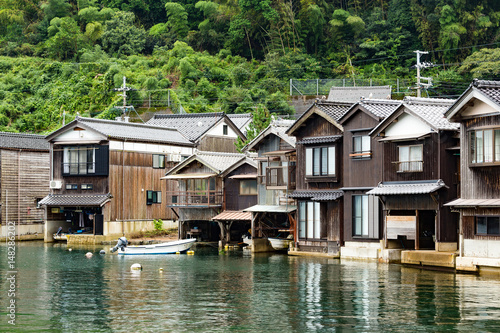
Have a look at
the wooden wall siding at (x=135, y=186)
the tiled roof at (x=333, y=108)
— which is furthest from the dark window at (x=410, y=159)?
the wooden wall siding at (x=135, y=186)

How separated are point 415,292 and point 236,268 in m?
12.3

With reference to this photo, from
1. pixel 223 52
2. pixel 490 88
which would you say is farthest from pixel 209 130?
pixel 490 88

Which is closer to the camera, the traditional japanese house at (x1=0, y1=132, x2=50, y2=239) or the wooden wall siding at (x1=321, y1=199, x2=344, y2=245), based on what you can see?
the wooden wall siding at (x1=321, y1=199, x2=344, y2=245)

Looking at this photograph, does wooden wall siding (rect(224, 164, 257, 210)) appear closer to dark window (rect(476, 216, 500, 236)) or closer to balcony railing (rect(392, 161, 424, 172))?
balcony railing (rect(392, 161, 424, 172))

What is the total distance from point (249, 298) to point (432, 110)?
16812 millimetres

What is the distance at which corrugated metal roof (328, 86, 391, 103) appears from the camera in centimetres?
6750

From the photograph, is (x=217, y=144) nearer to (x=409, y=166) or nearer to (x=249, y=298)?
(x=409, y=166)

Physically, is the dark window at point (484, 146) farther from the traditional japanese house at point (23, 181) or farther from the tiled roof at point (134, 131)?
the traditional japanese house at point (23, 181)

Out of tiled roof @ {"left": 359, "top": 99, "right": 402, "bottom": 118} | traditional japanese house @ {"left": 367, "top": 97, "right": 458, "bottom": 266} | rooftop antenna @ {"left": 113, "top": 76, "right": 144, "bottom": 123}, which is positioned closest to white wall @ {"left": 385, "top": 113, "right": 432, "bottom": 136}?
traditional japanese house @ {"left": 367, "top": 97, "right": 458, "bottom": 266}

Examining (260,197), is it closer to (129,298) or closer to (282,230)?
(282,230)

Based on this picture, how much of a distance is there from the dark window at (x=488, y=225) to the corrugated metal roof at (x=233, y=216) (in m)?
19.9

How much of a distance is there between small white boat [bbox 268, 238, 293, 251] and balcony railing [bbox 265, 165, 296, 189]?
3541mm

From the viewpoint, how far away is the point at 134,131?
61.7 meters

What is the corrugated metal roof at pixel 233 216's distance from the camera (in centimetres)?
5081
